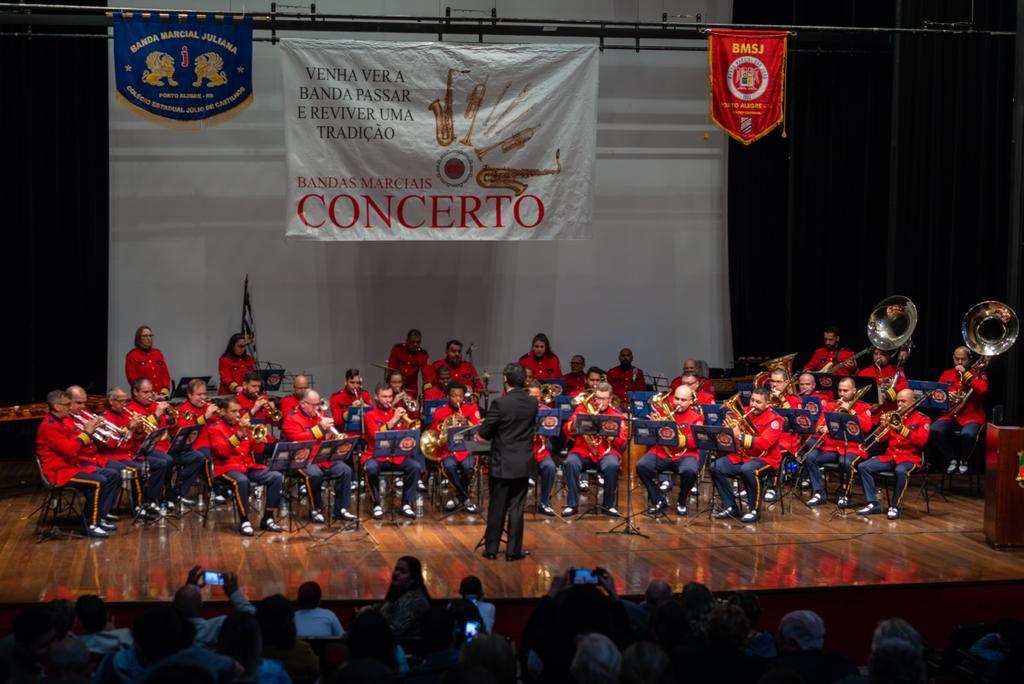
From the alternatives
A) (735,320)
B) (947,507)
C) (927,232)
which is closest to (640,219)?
(735,320)

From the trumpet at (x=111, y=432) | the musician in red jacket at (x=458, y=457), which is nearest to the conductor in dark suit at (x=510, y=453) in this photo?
the musician in red jacket at (x=458, y=457)

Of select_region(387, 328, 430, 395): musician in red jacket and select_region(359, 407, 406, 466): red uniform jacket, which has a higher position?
select_region(387, 328, 430, 395): musician in red jacket

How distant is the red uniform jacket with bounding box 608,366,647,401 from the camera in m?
14.9

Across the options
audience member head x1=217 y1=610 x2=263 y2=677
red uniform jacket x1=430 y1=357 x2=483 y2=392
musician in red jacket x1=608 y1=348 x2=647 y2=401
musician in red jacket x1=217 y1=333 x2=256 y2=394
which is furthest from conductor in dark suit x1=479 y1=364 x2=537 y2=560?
musician in red jacket x1=608 y1=348 x2=647 y2=401

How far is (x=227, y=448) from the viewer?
10727mm

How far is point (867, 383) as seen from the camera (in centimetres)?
1234

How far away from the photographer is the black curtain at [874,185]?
13.4 meters

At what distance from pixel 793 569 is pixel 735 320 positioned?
7505 millimetres

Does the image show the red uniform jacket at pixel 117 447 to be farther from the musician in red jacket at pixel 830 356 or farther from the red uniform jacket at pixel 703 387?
the musician in red jacket at pixel 830 356

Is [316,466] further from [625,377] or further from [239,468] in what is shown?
[625,377]

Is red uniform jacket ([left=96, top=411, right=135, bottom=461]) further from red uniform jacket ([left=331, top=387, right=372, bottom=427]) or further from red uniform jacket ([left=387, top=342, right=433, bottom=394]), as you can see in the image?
red uniform jacket ([left=387, top=342, right=433, bottom=394])

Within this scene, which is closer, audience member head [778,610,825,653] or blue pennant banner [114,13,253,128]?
audience member head [778,610,825,653]

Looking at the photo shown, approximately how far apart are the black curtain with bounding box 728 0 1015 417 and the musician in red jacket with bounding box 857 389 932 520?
2563mm

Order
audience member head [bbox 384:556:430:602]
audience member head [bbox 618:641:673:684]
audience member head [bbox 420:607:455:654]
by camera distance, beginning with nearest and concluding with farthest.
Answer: audience member head [bbox 618:641:673:684] → audience member head [bbox 420:607:455:654] → audience member head [bbox 384:556:430:602]
